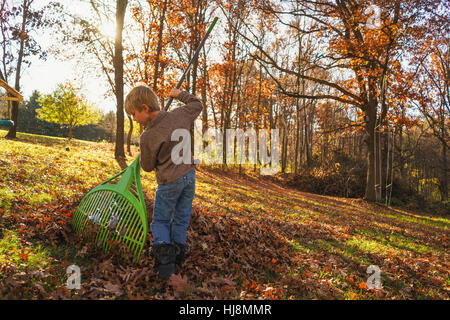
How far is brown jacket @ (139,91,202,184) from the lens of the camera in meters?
2.84

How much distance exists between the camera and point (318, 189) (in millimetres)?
19375

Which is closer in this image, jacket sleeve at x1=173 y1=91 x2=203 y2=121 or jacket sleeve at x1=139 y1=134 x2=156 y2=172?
jacket sleeve at x1=139 y1=134 x2=156 y2=172

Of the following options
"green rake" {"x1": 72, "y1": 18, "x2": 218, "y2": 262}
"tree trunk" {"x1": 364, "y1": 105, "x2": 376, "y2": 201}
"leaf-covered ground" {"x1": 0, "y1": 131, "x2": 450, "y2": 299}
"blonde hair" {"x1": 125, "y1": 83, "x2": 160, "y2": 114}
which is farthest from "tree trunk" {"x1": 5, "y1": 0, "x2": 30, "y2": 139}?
"tree trunk" {"x1": 364, "y1": 105, "x2": 376, "y2": 201}

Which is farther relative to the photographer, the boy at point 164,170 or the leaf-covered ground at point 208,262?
the boy at point 164,170

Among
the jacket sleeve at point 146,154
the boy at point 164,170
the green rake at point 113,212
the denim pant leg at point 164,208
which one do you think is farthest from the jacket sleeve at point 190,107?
→ the denim pant leg at point 164,208

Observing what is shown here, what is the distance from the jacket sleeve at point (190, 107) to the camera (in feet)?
10.0

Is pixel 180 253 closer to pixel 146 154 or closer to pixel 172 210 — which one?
pixel 172 210

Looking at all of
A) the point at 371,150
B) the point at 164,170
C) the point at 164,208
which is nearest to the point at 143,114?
the point at 164,170

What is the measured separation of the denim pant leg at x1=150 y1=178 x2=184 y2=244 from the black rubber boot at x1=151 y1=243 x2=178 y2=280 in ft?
0.25

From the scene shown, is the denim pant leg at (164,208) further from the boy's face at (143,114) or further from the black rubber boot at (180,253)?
the boy's face at (143,114)

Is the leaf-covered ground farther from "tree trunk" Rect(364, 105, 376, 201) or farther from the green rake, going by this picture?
"tree trunk" Rect(364, 105, 376, 201)
